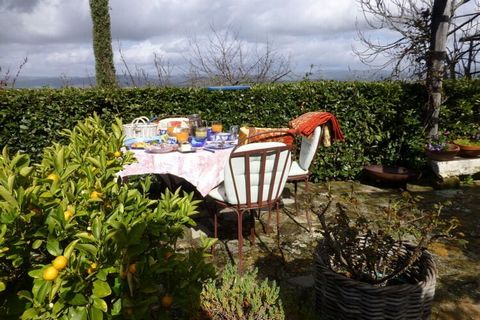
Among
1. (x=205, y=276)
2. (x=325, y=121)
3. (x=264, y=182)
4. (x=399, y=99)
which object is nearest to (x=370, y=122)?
(x=399, y=99)

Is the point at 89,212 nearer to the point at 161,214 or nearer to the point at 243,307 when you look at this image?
the point at 161,214

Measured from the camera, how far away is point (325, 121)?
351 centimetres

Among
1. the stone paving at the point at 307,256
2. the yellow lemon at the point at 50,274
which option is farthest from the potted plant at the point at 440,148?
the yellow lemon at the point at 50,274

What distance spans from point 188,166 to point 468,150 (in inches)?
173

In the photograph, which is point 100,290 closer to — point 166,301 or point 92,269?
point 92,269

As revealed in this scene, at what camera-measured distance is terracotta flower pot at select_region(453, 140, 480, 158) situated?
16.6ft

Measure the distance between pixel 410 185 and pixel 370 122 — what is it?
1.10 meters

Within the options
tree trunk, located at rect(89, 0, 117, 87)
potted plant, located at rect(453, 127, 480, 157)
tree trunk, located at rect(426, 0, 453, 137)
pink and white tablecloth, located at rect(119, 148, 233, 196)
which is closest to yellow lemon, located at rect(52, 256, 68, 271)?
pink and white tablecloth, located at rect(119, 148, 233, 196)

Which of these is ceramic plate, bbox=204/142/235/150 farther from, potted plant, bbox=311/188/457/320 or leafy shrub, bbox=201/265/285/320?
leafy shrub, bbox=201/265/285/320

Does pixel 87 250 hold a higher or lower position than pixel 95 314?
higher

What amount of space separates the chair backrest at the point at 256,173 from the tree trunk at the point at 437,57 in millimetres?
3484

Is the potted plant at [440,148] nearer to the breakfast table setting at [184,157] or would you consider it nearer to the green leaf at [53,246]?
the breakfast table setting at [184,157]

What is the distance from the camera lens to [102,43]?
9211 millimetres

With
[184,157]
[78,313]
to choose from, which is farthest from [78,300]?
[184,157]
